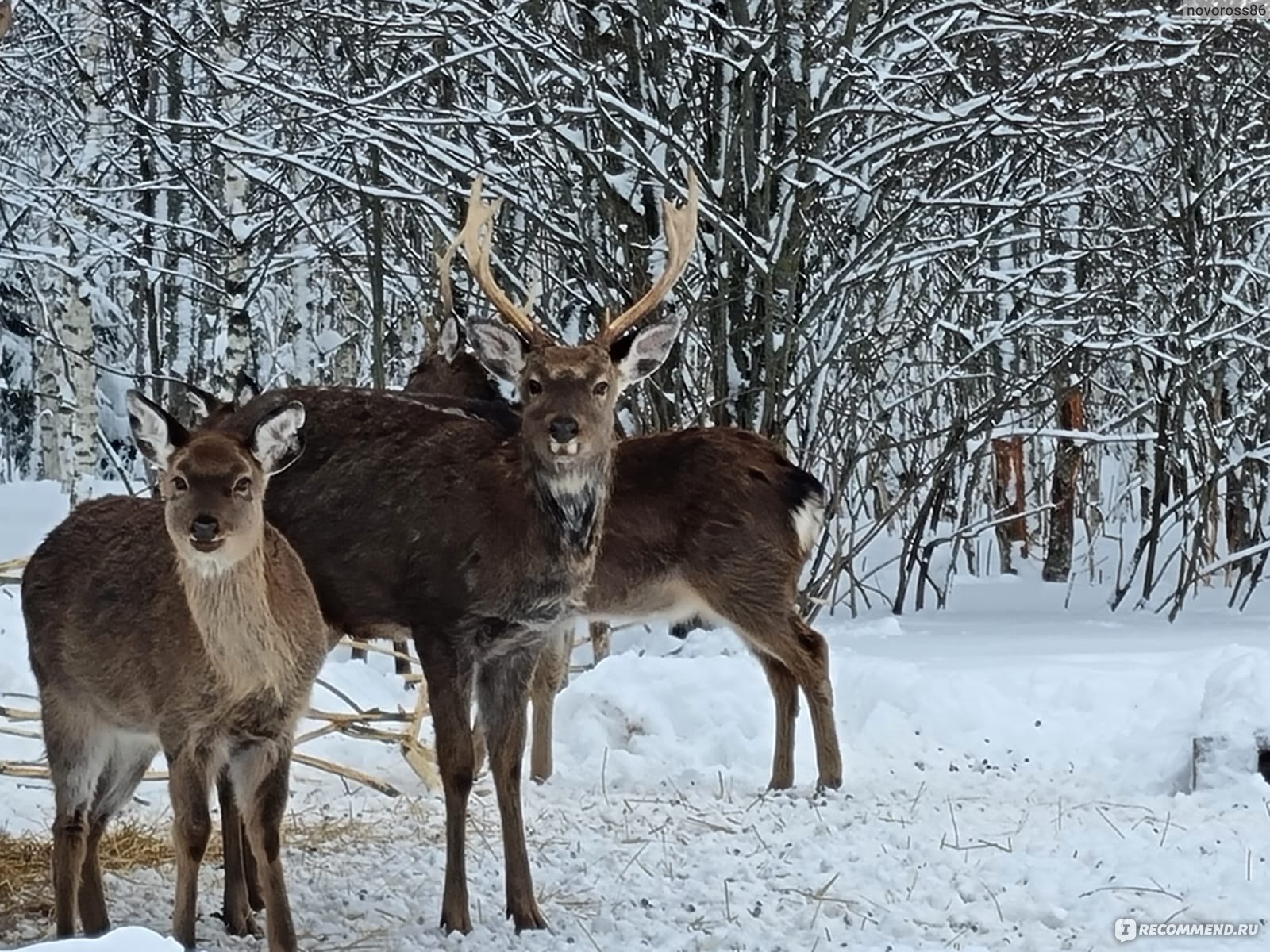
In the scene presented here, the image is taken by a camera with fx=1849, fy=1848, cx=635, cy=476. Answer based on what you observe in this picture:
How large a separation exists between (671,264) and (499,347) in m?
0.84

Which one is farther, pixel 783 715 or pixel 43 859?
pixel 783 715

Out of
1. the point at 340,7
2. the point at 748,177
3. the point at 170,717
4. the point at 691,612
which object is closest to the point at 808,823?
the point at 691,612

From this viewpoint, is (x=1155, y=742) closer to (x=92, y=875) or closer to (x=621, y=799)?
(x=621, y=799)

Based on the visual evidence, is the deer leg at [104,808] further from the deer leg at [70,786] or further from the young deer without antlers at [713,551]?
the young deer without antlers at [713,551]

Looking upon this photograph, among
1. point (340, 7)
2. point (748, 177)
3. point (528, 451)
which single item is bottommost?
point (528, 451)

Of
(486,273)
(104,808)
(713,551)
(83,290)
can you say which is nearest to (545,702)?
(713,551)

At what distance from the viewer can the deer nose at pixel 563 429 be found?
6.13 m

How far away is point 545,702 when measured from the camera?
817 centimetres

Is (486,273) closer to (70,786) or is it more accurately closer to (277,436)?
(277,436)

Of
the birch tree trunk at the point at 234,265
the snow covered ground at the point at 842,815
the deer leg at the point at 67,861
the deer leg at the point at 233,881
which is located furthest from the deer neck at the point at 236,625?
the birch tree trunk at the point at 234,265

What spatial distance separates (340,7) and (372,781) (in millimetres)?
5621

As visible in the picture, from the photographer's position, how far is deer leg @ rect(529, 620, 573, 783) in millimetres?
8047

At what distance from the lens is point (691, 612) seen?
8250 millimetres

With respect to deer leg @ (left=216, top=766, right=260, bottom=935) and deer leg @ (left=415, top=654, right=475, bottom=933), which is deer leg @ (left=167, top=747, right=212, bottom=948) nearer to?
deer leg @ (left=216, top=766, right=260, bottom=935)
